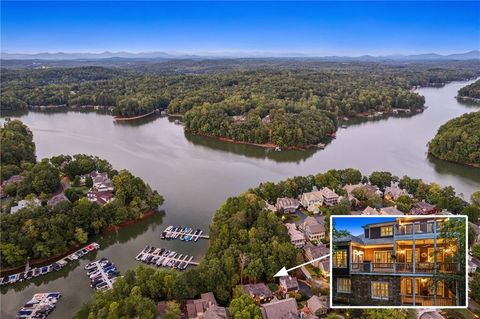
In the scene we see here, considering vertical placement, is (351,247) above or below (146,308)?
above

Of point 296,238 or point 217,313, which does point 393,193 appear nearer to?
point 296,238

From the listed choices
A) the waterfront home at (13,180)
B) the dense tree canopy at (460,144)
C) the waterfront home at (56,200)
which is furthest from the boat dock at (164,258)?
the dense tree canopy at (460,144)

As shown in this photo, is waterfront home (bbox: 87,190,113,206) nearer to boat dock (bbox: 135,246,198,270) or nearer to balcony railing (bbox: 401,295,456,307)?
boat dock (bbox: 135,246,198,270)

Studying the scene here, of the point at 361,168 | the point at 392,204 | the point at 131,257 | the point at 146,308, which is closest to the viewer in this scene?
the point at 146,308

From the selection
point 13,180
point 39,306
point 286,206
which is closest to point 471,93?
point 286,206

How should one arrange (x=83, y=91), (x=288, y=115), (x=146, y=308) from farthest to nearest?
(x=83, y=91)
(x=288, y=115)
(x=146, y=308)

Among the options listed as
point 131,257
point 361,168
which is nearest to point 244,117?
point 361,168

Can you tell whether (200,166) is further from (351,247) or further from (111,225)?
(351,247)
